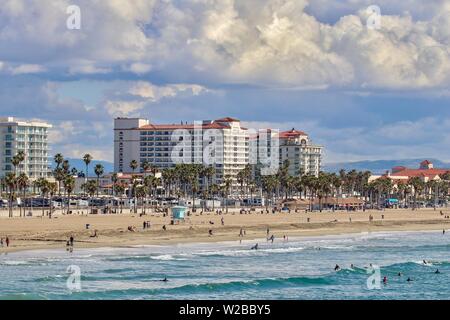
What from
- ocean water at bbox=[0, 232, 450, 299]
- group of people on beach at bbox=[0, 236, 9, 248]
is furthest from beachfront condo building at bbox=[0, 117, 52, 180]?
ocean water at bbox=[0, 232, 450, 299]

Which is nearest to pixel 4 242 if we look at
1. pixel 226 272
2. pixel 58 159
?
pixel 226 272

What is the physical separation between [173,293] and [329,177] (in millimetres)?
127967

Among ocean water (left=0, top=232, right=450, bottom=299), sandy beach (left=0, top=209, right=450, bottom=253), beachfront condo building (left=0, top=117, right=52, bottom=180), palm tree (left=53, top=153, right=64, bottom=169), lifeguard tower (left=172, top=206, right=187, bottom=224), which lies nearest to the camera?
ocean water (left=0, top=232, right=450, bottom=299)

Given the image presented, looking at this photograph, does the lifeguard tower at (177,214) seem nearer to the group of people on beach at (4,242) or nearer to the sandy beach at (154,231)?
the sandy beach at (154,231)

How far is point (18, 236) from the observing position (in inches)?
2547

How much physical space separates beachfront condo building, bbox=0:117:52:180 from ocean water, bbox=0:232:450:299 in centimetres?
12243

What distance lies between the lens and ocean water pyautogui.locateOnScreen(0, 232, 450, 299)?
35375mm

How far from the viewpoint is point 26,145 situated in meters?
182

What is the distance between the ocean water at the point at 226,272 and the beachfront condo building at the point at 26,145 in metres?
122

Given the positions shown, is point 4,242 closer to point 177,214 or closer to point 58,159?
point 177,214

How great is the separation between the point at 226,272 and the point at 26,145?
14550 centimetres

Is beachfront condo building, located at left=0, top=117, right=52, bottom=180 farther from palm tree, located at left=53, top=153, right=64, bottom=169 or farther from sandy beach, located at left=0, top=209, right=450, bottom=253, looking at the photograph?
sandy beach, located at left=0, top=209, right=450, bottom=253
